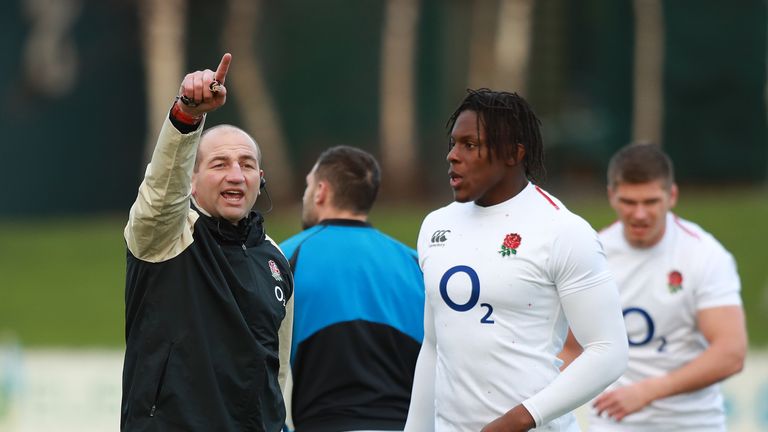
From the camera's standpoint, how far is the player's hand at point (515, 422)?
13.1ft

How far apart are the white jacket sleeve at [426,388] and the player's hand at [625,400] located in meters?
1.38

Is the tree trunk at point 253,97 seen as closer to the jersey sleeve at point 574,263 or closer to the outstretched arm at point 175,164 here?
the outstretched arm at point 175,164

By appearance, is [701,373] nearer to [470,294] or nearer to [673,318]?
[673,318]

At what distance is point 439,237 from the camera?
4.39 metres

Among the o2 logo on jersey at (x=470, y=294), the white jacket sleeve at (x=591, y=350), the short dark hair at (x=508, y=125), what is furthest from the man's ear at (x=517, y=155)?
the white jacket sleeve at (x=591, y=350)

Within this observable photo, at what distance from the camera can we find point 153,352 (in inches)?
164

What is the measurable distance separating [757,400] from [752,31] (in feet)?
41.6

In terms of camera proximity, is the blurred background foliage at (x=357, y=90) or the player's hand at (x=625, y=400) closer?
the player's hand at (x=625, y=400)

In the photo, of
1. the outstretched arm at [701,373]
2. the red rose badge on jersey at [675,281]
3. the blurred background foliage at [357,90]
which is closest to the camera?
the outstretched arm at [701,373]

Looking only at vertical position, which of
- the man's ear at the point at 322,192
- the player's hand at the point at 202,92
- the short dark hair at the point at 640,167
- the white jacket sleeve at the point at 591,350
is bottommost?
the white jacket sleeve at the point at 591,350

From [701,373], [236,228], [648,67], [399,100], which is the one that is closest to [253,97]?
[399,100]

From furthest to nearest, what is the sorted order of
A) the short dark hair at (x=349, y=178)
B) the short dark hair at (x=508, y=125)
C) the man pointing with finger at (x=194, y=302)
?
the short dark hair at (x=349, y=178) < the short dark hair at (x=508, y=125) < the man pointing with finger at (x=194, y=302)

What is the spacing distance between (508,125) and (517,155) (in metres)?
0.11

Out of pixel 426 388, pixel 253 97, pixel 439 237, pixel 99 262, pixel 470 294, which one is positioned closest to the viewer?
pixel 470 294
